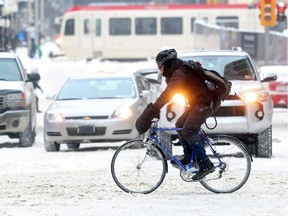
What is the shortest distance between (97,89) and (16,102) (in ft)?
4.69

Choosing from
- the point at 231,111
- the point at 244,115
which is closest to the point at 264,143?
the point at 244,115

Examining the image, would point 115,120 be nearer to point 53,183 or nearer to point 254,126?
point 254,126

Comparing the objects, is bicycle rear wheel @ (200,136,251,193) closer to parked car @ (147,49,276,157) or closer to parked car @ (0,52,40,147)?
parked car @ (147,49,276,157)

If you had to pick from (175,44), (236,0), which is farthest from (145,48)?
(236,0)

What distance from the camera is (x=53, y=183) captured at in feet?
45.6

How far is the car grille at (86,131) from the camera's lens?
1967 cm

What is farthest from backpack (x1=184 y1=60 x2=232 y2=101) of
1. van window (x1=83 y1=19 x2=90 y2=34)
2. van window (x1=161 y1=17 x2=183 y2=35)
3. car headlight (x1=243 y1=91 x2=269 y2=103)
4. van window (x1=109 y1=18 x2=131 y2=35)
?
van window (x1=161 y1=17 x2=183 y2=35)

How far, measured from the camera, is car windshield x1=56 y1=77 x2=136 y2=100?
2116cm

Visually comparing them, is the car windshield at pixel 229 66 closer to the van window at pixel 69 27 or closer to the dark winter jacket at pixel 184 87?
the dark winter jacket at pixel 184 87

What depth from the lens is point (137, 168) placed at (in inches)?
504

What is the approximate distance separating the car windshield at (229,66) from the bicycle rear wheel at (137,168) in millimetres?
5448

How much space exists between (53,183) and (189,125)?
2180mm

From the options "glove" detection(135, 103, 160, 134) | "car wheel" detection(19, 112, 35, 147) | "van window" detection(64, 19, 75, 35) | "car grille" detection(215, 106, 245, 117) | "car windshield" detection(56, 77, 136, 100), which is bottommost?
"van window" detection(64, 19, 75, 35)

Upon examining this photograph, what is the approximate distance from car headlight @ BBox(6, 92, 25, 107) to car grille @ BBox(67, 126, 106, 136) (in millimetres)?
2080
